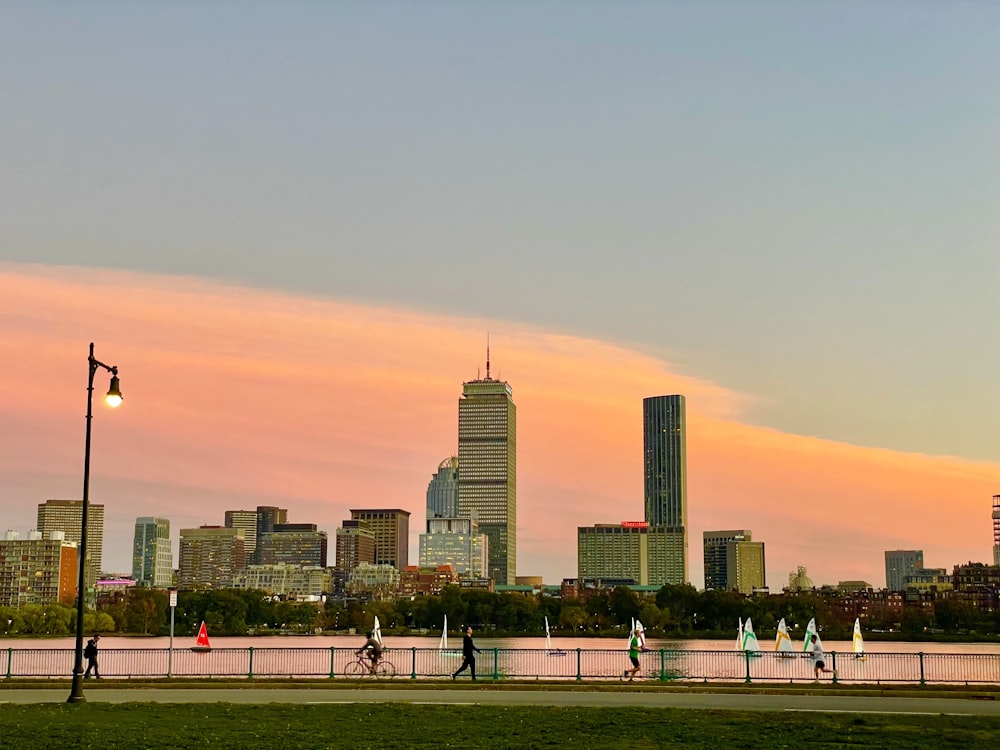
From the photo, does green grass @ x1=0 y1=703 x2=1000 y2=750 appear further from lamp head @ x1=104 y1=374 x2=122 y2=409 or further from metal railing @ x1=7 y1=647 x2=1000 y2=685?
metal railing @ x1=7 y1=647 x2=1000 y2=685

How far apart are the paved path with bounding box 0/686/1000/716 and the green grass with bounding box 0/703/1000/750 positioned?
8.87 feet

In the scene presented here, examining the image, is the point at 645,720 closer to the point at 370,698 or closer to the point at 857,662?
the point at 370,698

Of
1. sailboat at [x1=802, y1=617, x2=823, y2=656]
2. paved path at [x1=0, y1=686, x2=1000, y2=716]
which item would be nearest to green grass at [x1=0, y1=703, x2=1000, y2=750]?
paved path at [x1=0, y1=686, x2=1000, y2=716]

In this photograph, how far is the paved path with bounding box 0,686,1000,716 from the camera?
37.2 meters

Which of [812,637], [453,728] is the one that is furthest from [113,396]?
[812,637]

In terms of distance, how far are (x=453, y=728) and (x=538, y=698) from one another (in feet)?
35.7

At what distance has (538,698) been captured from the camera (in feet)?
132

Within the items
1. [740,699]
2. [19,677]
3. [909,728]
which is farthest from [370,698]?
[19,677]

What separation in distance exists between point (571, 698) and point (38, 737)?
61.1 feet

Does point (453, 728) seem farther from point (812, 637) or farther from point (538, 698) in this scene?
point (812, 637)

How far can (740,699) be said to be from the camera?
132 ft

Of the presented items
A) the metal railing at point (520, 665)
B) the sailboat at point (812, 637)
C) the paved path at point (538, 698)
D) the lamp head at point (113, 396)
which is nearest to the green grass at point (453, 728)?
the paved path at point (538, 698)

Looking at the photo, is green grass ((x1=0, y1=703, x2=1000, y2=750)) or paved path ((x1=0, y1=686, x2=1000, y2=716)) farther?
paved path ((x1=0, y1=686, x2=1000, y2=716))

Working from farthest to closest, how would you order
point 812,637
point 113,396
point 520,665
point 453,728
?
point 812,637 < point 520,665 < point 113,396 < point 453,728
